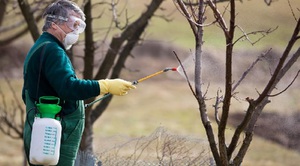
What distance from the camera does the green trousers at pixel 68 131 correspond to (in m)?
5.32

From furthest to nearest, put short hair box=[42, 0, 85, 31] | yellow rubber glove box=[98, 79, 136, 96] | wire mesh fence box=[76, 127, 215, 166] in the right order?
wire mesh fence box=[76, 127, 215, 166], short hair box=[42, 0, 85, 31], yellow rubber glove box=[98, 79, 136, 96]

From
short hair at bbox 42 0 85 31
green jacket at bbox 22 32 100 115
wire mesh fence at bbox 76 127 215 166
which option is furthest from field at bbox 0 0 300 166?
green jacket at bbox 22 32 100 115

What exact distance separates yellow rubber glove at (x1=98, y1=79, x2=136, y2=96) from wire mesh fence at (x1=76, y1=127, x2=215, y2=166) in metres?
1.23

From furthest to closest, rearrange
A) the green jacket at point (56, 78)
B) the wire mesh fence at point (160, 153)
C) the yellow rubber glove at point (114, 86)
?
the wire mesh fence at point (160, 153) → the yellow rubber glove at point (114, 86) → the green jacket at point (56, 78)

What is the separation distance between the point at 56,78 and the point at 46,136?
39 cm

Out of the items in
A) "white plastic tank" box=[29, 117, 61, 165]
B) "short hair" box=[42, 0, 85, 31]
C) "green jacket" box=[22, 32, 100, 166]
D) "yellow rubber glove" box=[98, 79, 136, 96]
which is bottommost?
"white plastic tank" box=[29, 117, 61, 165]

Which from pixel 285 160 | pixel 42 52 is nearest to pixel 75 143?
pixel 42 52

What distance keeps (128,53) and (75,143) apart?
4454 millimetres

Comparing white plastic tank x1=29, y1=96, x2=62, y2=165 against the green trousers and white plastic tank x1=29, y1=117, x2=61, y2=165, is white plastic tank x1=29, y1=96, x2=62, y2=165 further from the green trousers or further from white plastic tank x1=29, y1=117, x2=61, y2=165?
the green trousers

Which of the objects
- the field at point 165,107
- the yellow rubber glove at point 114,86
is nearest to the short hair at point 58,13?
the yellow rubber glove at point 114,86

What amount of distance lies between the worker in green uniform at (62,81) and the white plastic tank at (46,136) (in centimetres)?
9

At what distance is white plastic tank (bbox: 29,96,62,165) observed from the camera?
16.9 feet

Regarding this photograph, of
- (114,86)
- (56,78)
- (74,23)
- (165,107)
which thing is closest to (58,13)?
(74,23)

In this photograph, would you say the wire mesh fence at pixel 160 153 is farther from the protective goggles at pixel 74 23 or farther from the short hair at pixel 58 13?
the short hair at pixel 58 13
